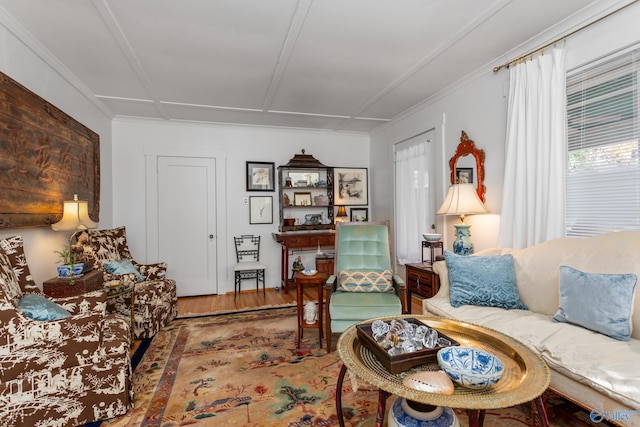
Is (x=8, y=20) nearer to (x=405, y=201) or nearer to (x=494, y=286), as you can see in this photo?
(x=494, y=286)

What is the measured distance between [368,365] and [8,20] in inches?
128

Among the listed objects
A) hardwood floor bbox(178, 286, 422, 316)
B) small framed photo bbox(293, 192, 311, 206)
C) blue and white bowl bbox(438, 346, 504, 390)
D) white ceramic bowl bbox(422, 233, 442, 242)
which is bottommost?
hardwood floor bbox(178, 286, 422, 316)

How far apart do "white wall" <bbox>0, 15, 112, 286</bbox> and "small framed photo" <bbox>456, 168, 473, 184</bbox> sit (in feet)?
13.1

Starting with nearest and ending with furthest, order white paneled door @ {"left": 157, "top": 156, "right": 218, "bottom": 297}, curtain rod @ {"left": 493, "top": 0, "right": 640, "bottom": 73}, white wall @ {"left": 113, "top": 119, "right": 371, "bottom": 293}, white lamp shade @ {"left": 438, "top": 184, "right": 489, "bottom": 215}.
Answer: curtain rod @ {"left": 493, "top": 0, "right": 640, "bottom": 73} < white lamp shade @ {"left": 438, "top": 184, "right": 489, "bottom": 215} < white wall @ {"left": 113, "top": 119, "right": 371, "bottom": 293} < white paneled door @ {"left": 157, "top": 156, "right": 218, "bottom": 297}

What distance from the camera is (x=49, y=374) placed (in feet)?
5.65

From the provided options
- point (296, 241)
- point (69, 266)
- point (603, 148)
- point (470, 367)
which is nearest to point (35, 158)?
point (69, 266)

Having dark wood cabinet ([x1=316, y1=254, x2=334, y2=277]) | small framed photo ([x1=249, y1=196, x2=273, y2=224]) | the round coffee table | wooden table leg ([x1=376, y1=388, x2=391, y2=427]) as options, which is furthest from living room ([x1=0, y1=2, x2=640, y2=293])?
wooden table leg ([x1=376, y1=388, x2=391, y2=427])

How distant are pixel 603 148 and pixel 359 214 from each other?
3.54m

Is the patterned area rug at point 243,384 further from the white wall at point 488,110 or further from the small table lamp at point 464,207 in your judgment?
the white wall at point 488,110

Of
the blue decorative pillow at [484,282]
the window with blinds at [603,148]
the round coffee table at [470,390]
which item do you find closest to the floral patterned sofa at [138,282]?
the round coffee table at [470,390]

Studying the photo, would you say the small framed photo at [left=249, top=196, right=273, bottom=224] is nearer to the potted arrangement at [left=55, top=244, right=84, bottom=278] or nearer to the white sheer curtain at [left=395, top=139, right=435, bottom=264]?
the white sheer curtain at [left=395, top=139, right=435, bottom=264]

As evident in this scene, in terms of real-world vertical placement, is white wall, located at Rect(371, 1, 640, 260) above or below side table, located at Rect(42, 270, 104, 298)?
above

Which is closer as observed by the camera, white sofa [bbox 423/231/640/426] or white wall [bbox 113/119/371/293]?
white sofa [bbox 423/231/640/426]

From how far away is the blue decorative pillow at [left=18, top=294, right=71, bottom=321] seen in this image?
5.92ft
